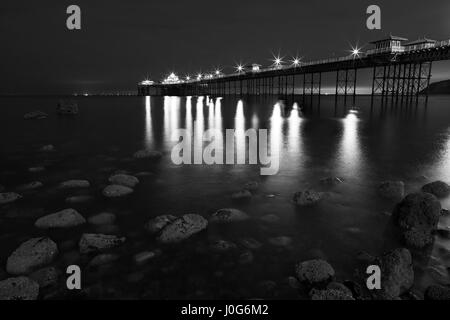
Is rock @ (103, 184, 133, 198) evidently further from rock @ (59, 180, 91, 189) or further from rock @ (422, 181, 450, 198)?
rock @ (422, 181, 450, 198)

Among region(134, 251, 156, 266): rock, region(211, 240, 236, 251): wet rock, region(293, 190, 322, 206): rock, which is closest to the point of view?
region(134, 251, 156, 266): rock

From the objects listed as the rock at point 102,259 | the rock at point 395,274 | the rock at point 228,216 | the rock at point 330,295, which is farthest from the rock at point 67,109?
the rock at point 395,274

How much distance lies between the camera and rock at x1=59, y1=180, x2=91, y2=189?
16.5 meters

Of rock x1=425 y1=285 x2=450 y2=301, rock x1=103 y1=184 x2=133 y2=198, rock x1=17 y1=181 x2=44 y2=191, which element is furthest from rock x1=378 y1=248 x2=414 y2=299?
rock x1=17 y1=181 x2=44 y2=191

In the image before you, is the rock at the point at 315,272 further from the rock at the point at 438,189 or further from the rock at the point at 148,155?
the rock at the point at 148,155

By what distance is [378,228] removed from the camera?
11812 mm

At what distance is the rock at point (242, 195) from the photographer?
15009 mm

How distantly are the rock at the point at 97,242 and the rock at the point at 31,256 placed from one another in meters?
0.82

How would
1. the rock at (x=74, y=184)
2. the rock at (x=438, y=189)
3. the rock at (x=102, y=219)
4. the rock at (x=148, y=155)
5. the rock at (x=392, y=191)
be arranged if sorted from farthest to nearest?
the rock at (x=148, y=155) → the rock at (x=74, y=184) → the rock at (x=392, y=191) → the rock at (x=438, y=189) → the rock at (x=102, y=219)

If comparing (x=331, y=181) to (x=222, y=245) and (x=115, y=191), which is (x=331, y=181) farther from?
(x=115, y=191)

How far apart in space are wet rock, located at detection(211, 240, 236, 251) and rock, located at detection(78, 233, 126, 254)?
118 inches

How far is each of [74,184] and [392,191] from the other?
1563 centimetres

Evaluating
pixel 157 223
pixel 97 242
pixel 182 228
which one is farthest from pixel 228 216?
pixel 97 242
